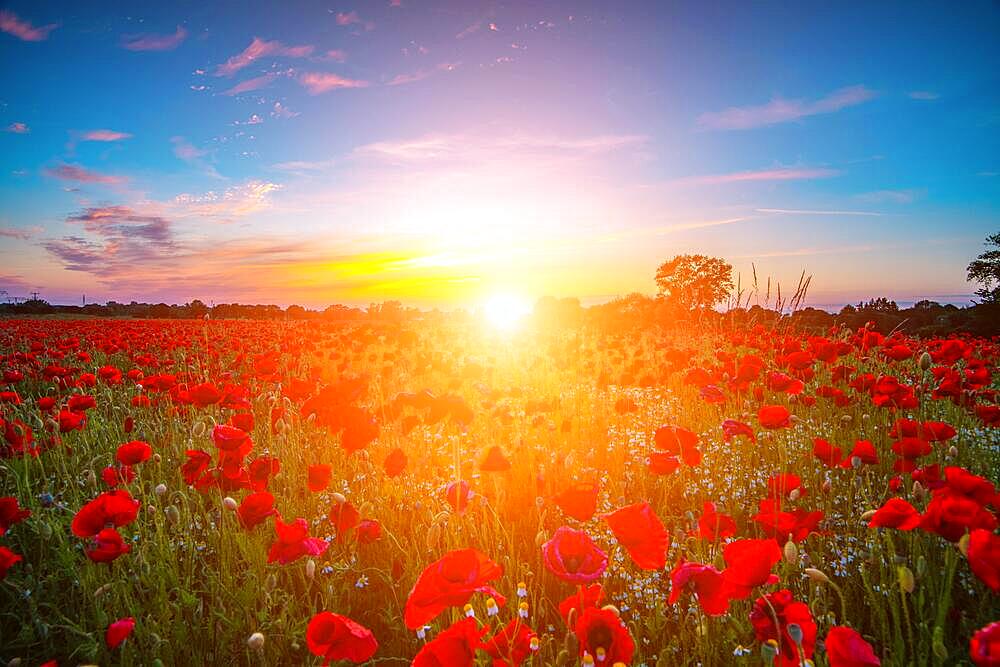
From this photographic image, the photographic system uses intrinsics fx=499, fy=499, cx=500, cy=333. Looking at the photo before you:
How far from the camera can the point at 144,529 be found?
307cm

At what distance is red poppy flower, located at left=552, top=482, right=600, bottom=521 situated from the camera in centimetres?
189

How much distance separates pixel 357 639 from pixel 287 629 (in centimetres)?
116

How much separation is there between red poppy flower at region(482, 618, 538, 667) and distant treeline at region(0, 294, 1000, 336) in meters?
5.31

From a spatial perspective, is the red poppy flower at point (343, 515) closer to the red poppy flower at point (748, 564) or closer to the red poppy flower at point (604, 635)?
the red poppy flower at point (604, 635)

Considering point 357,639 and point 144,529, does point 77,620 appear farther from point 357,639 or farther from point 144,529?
point 357,639

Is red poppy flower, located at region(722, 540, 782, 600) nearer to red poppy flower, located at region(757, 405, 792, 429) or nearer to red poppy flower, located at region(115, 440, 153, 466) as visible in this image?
red poppy flower, located at region(757, 405, 792, 429)

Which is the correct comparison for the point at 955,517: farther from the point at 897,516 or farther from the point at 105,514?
the point at 105,514

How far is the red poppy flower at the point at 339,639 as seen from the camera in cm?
142

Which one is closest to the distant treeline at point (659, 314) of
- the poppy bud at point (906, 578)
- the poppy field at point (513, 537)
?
the poppy field at point (513, 537)

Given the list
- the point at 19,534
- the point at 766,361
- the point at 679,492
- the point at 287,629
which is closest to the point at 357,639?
the point at 287,629

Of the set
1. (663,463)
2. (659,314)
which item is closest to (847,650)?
(663,463)

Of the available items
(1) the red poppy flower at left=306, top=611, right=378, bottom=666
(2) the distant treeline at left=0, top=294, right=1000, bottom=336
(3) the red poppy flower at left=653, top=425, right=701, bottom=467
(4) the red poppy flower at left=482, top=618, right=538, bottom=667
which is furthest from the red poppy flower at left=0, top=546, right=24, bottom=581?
(2) the distant treeline at left=0, top=294, right=1000, bottom=336

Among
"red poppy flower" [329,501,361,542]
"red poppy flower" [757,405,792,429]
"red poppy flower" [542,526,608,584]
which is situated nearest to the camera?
"red poppy flower" [542,526,608,584]

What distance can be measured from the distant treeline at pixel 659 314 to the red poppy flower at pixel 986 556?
190 inches
